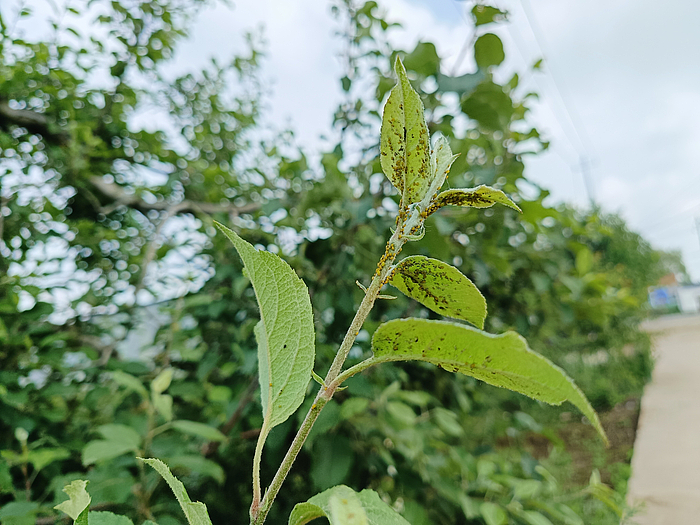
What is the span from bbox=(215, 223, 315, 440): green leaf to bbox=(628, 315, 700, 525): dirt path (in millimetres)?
1826

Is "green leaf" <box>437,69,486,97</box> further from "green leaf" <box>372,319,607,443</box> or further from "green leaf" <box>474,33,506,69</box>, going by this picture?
"green leaf" <box>372,319,607,443</box>

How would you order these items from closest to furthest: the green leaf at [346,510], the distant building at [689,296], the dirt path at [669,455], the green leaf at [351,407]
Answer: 1. the green leaf at [346,510]
2. the green leaf at [351,407]
3. the dirt path at [669,455]
4. the distant building at [689,296]

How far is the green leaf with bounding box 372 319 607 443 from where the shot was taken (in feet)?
0.71

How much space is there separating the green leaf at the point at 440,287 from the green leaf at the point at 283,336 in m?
0.07

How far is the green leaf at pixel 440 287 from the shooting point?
0.27 meters

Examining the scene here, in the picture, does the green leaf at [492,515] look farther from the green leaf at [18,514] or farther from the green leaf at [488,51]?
the green leaf at [488,51]

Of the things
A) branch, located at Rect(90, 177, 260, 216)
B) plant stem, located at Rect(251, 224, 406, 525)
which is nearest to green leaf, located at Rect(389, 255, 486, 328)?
plant stem, located at Rect(251, 224, 406, 525)

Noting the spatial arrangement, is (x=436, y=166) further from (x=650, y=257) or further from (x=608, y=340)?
(x=650, y=257)

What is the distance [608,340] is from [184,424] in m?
5.22

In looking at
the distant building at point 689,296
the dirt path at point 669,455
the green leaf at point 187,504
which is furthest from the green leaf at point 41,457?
the distant building at point 689,296

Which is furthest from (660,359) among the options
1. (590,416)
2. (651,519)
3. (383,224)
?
(590,416)

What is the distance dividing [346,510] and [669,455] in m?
2.73

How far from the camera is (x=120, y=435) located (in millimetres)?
658

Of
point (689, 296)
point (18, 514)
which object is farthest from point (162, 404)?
point (689, 296)
